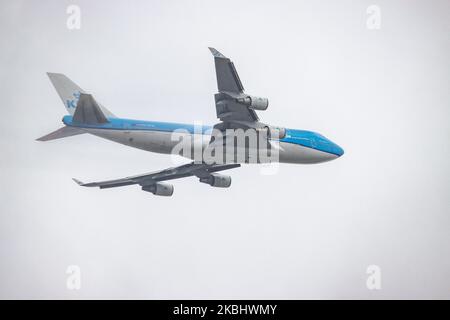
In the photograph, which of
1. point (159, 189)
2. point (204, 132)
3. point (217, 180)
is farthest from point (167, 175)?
point (204, 132)

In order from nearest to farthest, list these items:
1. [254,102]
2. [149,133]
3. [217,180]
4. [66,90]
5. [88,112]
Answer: [88,112]
[254,102]
[149,133]
[66,90]
[217,180]

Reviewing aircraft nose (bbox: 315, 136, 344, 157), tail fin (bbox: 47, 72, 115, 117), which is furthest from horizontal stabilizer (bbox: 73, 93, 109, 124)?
aircraft nose (bbox: 315, 136, 344, 157)

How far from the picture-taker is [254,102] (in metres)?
36.6

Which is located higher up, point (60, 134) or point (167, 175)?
point (60, 134)

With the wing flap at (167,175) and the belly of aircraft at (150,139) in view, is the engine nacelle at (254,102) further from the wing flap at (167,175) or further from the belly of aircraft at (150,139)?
the wing flap at (167,175)

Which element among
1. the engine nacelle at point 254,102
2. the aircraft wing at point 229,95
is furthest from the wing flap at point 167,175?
the engine nacelle at point 254,102

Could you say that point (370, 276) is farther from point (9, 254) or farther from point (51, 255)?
point (9, 254)

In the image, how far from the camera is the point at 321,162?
44781 millimetres

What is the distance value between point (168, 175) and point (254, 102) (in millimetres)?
9557

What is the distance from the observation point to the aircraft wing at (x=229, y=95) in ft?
115

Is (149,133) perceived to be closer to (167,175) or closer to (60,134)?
(60,134)

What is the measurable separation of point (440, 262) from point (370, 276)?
39.8 ft
